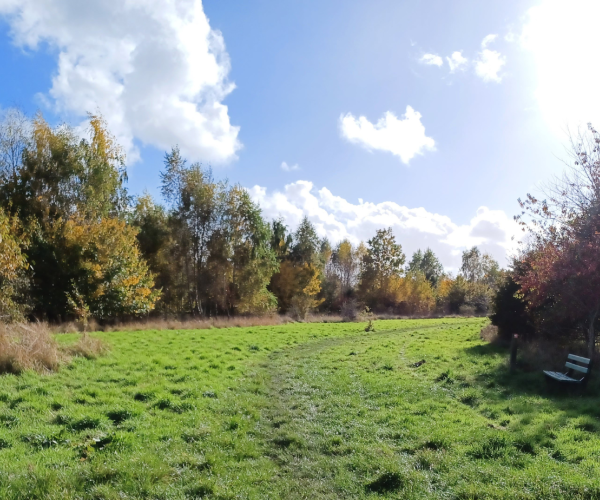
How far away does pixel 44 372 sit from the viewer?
33.8 feet

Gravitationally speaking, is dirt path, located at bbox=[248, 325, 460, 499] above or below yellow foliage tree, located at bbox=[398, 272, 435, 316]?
below

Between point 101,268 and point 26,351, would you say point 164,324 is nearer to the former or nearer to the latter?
point 101,268

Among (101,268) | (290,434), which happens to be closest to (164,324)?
(101,268)

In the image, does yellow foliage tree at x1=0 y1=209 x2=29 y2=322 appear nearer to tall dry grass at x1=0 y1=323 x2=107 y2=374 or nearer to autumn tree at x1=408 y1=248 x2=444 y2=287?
tall dry grass at x1=0 y1=323 x2=107 y2=374

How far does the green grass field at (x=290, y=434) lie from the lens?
5180mm

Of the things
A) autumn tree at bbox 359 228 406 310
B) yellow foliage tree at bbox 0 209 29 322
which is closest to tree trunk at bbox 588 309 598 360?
yellow foliage tree at bbox 0 209 29 322

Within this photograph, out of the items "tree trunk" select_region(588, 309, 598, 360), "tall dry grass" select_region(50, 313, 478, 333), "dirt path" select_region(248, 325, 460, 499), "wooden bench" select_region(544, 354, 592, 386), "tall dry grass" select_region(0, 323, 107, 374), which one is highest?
"tree trunk" select_region(588, 309, 598, 360)

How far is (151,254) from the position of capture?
125 ft

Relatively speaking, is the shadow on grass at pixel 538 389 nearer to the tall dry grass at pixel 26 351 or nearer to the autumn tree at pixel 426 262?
the tall dry grass at pixel 26 351

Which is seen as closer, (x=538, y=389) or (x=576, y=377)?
(x=538, y=389)

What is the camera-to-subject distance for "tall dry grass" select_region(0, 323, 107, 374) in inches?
398

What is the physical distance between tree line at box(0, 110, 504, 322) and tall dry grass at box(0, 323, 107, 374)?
20.5 ft

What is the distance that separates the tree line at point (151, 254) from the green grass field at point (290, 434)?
419 inches

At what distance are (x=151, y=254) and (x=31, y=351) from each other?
2824 centimetres
